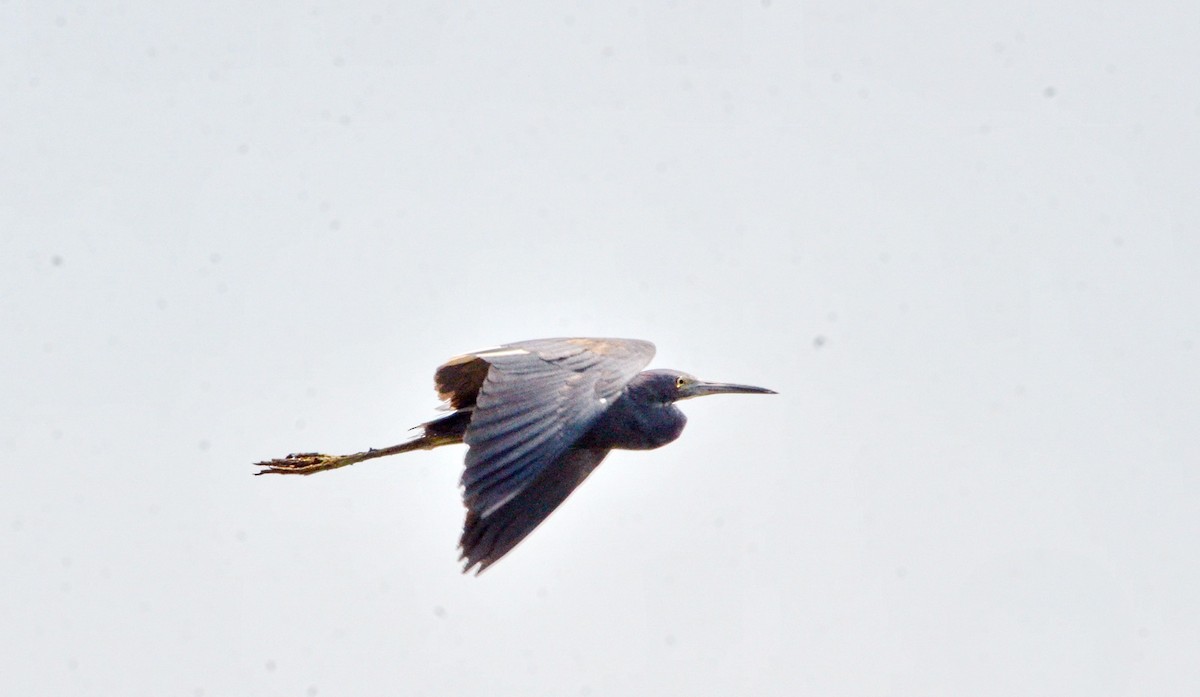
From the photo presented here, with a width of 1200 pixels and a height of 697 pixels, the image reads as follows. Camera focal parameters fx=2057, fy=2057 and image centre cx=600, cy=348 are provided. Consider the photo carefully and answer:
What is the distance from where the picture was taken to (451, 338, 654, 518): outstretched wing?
11.1 m

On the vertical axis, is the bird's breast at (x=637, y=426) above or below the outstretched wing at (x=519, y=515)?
above

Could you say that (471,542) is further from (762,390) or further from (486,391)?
(762,390)

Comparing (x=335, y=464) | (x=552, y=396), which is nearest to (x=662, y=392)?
(x=552, y=396)

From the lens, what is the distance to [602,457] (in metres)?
12.8

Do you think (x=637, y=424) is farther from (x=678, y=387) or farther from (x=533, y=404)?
(x=533, y=404)

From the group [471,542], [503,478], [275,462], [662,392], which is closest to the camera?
[503,478]

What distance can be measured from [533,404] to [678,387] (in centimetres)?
177

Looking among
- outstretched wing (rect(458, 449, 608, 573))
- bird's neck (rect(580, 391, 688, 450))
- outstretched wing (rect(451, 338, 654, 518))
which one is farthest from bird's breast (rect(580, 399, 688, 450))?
outstretched wing (rect(451, 338, 654, 518))

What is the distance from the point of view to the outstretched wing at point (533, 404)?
11086 mm

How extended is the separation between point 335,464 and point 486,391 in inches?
96.0

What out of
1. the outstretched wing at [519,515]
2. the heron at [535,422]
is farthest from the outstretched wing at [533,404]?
the outstretched wing at [519,515]

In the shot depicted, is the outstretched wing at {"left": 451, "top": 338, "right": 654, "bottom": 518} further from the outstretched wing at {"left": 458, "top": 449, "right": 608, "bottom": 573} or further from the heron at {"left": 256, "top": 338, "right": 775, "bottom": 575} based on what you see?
the outstretched wing at {"left": 458, "top": 449, "right": 608, "bottom": 573}

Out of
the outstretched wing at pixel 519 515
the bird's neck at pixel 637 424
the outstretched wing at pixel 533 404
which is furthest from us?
the bird's neck at pixel 637 424

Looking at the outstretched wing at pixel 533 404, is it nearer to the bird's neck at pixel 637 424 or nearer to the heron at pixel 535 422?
the heron at pixel 535 422
